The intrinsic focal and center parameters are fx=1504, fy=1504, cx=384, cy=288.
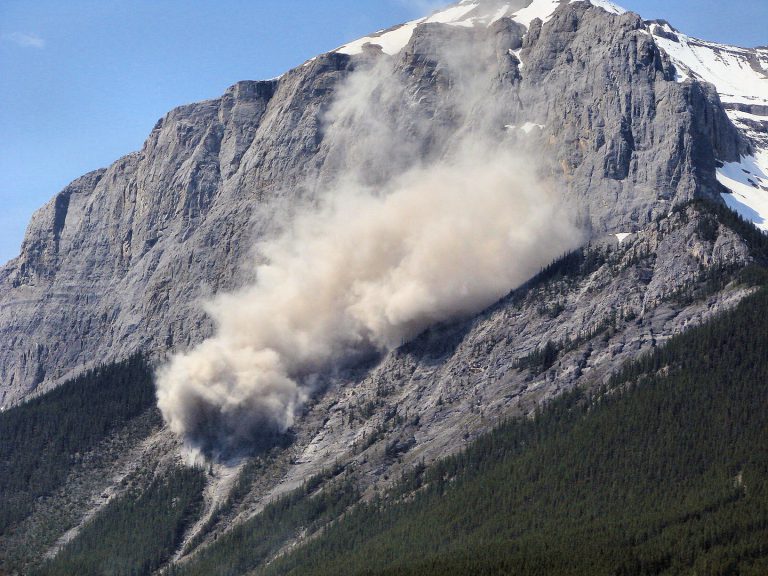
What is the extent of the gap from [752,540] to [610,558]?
703 inches

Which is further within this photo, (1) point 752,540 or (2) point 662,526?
(2) point 662,526

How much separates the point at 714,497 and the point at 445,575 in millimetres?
36474

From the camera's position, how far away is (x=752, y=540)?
598ft

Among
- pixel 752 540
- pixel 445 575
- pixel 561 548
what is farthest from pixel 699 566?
pixel 445 575

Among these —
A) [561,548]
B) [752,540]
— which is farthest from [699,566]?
[561,548]

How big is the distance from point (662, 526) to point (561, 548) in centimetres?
1335

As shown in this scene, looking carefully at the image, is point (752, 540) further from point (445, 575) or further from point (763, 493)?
point (445, 575)

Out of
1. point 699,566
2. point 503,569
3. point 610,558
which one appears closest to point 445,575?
point 503,569

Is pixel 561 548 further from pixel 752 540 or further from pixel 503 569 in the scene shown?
pixel 752 540

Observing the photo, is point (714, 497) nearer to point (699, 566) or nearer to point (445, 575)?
point (699, 566)

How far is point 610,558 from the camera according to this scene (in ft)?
620

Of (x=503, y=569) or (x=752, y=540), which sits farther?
(x=503, y=569)

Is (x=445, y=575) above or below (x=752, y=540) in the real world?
above

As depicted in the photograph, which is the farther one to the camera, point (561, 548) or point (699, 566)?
point (561, 548)
